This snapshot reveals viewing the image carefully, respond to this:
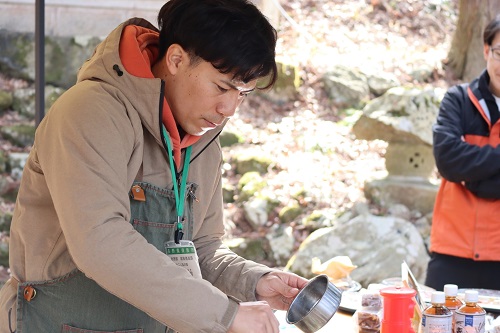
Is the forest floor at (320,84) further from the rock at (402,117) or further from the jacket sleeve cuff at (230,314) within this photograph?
the jacket sleeve cuff at (230,314)

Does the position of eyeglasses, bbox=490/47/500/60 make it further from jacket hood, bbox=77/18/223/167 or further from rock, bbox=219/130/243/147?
rock, bbox=219/130/243/147

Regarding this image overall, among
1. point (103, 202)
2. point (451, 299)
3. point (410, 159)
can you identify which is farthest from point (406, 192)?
point (103, 202)

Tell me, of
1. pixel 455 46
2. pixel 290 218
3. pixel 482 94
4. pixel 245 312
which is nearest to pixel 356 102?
pixel 455 46

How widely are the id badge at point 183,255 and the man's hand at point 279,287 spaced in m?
0.23

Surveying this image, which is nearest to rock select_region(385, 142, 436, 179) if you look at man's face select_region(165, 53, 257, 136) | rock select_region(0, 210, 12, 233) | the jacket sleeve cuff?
rock select_region(0, 210, 12, 233)

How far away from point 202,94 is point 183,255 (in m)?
0.38

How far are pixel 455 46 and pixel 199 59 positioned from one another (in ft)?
21.9

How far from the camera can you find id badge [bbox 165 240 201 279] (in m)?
1.89

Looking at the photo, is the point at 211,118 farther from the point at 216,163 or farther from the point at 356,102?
the point at 356,102

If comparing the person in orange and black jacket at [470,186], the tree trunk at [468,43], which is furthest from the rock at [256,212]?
the person in orange and black jacket at [470,186]

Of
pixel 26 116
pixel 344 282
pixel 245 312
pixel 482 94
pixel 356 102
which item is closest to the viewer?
pixel 245 312

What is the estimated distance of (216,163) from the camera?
214cm

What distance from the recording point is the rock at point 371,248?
16.5 feet

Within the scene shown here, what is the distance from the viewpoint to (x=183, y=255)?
1.90 metres
